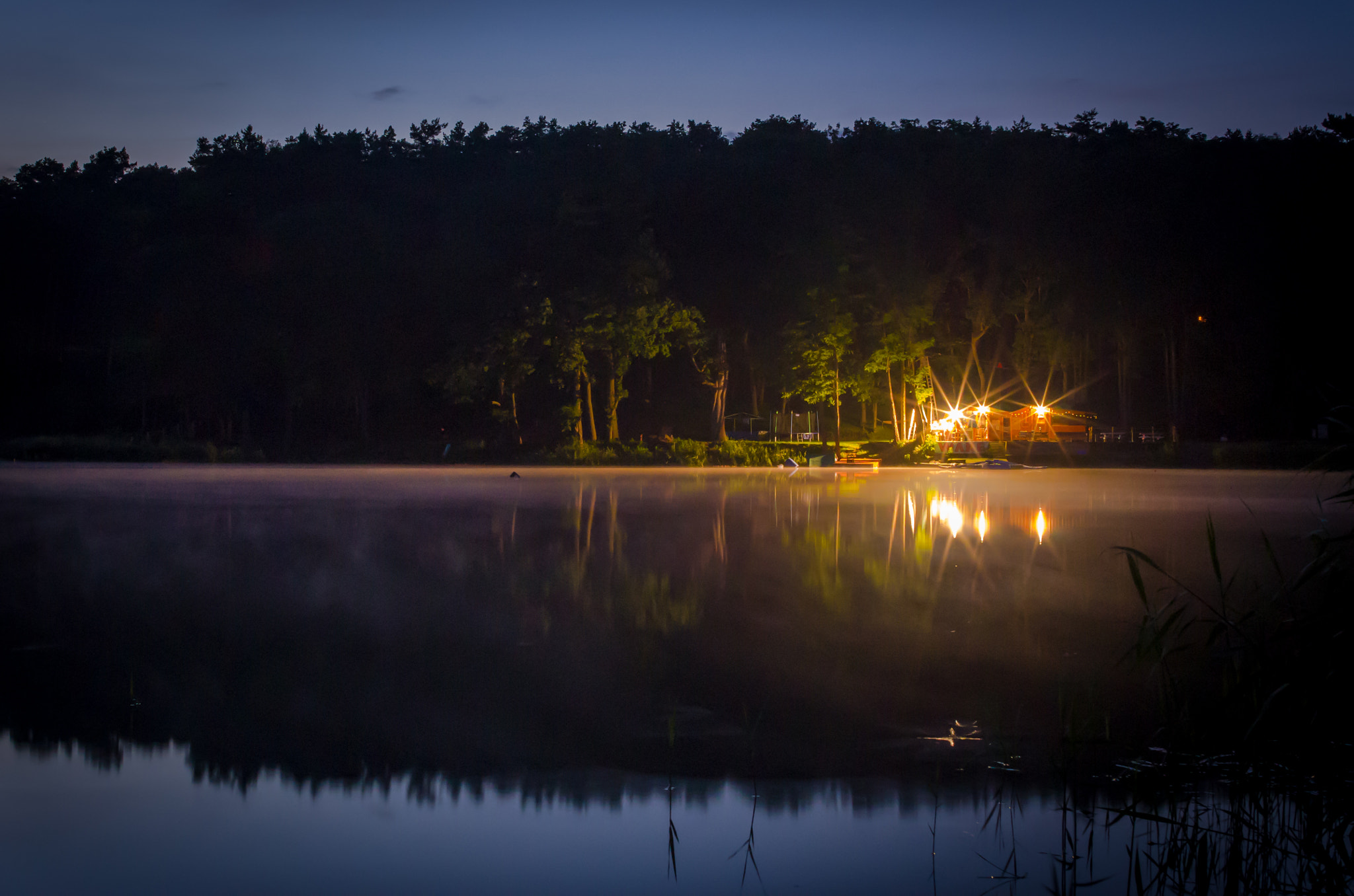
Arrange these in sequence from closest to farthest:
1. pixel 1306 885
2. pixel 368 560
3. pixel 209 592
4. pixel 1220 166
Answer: pixel 1306 885 → pixel 209 592 → pixel 368 560 → pixel 1220 166

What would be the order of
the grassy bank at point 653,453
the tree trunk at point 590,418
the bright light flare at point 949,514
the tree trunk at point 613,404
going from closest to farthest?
the bright light flare at point 949,514, the grassy bank at point 653,453, the tree trunk at point 590,418, the tree trunk at point 613,404

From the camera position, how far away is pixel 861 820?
13.4 feet

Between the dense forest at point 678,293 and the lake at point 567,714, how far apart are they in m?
34.5

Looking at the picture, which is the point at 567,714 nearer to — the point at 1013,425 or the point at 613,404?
the point at 613,404

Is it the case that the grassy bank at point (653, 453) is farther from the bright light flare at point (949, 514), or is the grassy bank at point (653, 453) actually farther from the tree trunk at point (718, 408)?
the bright light flare at point (949, 514)

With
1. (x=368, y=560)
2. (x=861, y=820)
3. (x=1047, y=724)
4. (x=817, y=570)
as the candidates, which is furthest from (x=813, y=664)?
(x=368, y=560)

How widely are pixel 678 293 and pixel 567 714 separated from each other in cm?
4700

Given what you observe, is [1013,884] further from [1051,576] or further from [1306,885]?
[1051,576]

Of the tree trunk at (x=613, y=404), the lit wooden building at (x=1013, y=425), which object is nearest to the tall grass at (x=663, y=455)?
the tree trunk at (x=613, y=404)

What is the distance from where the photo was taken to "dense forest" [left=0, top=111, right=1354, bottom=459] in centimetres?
4741

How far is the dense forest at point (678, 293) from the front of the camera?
47.4 metres

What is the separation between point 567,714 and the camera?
17.9ft

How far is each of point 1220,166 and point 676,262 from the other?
27535mm

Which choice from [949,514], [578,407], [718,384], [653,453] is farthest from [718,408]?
[949,514]
